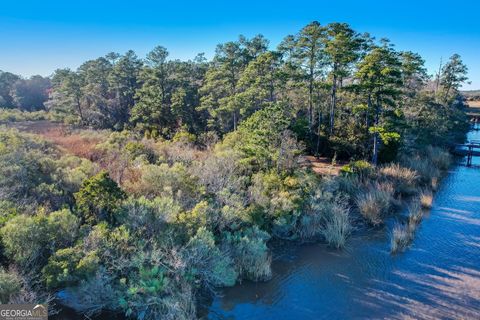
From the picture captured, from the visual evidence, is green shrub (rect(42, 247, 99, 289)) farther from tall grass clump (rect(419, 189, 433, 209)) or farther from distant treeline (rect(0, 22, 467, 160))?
tall grass clump (rect(419, 189, 433, 209))

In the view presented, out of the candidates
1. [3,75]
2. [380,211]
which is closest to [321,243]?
[380,211]

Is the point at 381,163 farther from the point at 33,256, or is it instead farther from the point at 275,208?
the point at 33,256

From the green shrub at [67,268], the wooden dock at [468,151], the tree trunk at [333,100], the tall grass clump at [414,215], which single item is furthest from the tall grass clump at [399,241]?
the wooden dock at [468,151]

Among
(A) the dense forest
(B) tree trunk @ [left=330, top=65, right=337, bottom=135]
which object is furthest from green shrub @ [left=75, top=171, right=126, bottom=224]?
(B) tree trunk @ [left=330, top=65, right=337, bottom=135]

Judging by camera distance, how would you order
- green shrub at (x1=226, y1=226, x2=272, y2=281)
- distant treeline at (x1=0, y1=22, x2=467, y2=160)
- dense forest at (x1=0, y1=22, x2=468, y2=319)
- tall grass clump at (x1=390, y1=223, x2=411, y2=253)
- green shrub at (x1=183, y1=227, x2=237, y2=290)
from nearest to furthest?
dense forest at (x1=0, y1=22, x2=468, y2=319), green shrub at (x1=183, y1=227, x2=237, y2=290), green shrub at (x1=226, y1=226, x2=272, y2=281), tall grass clump at (x1=390, y1=223, x2=411, y2=253), distant treeline at (x1=0, y1=22, x2=467, y2=160)

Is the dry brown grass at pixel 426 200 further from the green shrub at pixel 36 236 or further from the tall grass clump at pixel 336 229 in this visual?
the green shrub at pixel 36 236

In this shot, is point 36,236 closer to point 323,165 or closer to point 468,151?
point 323,165
